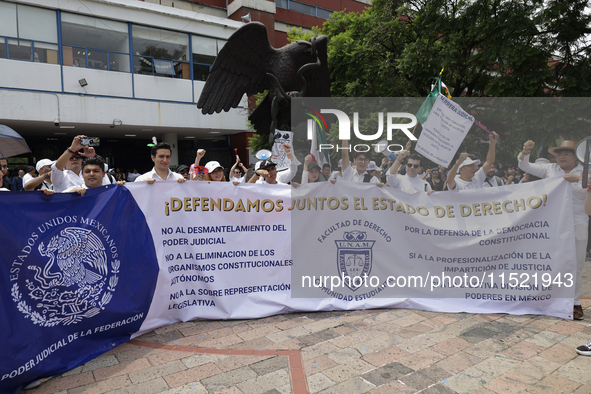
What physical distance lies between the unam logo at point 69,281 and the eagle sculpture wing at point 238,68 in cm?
368

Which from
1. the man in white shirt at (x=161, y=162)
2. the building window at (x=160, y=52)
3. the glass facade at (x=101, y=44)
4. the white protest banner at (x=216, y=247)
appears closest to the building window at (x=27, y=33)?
the glass facade at (x=101, y=44)

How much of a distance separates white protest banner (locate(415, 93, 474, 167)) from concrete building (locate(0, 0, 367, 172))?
17468mm

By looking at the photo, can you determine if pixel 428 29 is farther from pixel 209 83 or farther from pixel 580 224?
pixel 580 224

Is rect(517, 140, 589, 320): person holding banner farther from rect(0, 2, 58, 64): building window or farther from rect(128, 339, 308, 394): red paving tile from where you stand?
rect(0, 2, 58, 64): building window

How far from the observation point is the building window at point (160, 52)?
19875 millimetres

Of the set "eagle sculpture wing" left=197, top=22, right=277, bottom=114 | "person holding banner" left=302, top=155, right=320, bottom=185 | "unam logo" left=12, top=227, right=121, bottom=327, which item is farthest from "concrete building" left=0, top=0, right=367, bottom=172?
"unam logo" left=12, top=227, right=121, bottom=327

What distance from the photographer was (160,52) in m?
20.6

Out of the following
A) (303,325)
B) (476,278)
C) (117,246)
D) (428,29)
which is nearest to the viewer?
(117,246)

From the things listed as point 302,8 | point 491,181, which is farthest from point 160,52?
point 491,181

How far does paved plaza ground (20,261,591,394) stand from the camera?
2762mm

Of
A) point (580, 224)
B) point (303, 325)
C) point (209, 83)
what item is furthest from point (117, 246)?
point (580, 224)

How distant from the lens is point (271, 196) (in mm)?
4293

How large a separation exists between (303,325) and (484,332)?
5.60 ft

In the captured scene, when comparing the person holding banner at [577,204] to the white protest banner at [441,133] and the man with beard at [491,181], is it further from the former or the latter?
the man with beard at [491,181]
